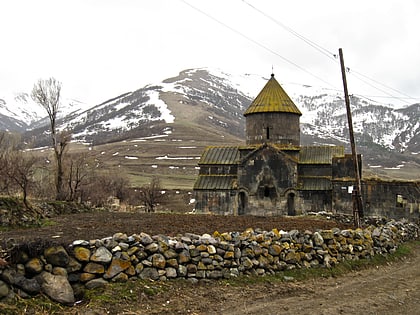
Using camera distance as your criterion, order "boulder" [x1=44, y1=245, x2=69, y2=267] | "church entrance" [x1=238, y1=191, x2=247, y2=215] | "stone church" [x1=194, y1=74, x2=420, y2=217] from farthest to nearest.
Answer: "church entrance" [x1=238, y1=191, x2=247, y2=215] → "stone church" [x1=194, y1=74, x2=420, y2=217] → "boulder" [x1=44, y1=245, x2=69, y2=267]

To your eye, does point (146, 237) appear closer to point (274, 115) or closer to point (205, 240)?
point (205, 240)

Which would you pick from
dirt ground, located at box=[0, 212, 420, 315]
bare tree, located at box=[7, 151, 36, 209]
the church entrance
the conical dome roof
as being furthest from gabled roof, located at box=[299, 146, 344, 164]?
dirt ground, located at box=[0, 212, 420, 315]

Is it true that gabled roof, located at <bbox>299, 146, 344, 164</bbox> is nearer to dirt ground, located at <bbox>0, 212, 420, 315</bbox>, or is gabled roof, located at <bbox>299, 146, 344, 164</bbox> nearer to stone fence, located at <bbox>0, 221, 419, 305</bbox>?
stone fence, located at <bbox>0, 221, 419, 305</bbox>

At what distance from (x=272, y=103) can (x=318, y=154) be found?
5.49 meters

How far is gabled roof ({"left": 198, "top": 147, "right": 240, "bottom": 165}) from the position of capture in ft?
115

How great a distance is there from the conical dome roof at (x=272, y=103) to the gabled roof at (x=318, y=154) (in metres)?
3.19

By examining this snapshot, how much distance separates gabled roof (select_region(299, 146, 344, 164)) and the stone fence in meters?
18.9

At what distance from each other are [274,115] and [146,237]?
2611 cm

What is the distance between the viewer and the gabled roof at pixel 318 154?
32719mm

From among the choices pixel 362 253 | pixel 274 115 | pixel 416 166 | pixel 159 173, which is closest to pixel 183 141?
pixel 159 173

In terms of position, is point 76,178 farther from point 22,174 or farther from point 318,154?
point 318,154

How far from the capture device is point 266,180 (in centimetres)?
3288

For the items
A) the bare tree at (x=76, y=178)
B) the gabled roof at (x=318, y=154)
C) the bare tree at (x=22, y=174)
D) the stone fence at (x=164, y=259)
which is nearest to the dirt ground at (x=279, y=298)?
the stone fence at (x=164, y=259)

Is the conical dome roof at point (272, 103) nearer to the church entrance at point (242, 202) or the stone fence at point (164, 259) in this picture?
the church entrance at point (242, 202)
